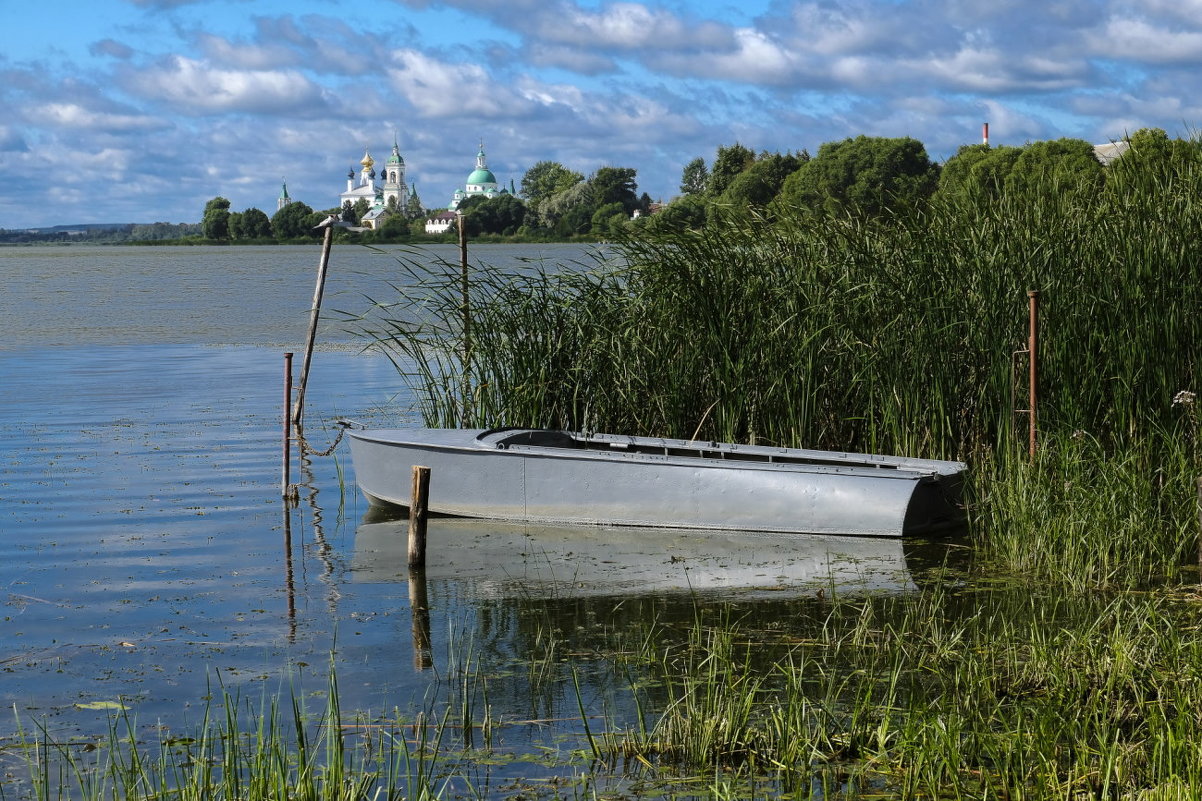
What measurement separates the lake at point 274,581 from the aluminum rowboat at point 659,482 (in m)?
0.15

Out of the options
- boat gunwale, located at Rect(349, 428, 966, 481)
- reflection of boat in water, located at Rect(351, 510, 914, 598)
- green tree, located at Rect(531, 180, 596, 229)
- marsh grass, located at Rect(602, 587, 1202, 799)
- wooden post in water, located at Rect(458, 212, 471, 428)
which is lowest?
reflection of boat in water, located at Rect(351, 510, 914, 598)

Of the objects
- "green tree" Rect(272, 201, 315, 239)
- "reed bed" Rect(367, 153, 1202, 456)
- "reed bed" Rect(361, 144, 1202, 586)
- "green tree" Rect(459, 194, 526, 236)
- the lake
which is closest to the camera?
the lake

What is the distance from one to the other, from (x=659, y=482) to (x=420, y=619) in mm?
2577

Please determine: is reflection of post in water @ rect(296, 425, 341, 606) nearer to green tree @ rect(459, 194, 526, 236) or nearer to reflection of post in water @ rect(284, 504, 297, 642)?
reflection of post in water @ rect(284, 504, 297, 642)

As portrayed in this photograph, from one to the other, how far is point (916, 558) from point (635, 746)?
162 inches

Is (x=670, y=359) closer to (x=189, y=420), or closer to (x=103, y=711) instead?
(x=103, y=711)

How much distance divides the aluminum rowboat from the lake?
15 centimetres

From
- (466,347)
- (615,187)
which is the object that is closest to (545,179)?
(615,187)

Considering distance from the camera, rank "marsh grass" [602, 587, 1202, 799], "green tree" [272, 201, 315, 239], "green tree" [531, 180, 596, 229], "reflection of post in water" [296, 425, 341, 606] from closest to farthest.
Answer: "marsh grass" [602, 587, 1202, 799], "reflection of post in water" [296, 425, 341, 606], "green tree" [531, 180, 596, 229], "green tree" [272, 201, 315, 239]

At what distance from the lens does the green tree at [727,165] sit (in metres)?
86.8

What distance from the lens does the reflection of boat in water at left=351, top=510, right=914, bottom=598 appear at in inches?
305

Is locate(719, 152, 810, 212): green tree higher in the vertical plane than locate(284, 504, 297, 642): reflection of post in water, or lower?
higher

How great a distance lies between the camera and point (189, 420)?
16.4m

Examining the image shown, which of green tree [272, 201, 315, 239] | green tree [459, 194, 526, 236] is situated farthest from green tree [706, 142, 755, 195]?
green tree [272, 201, 315, 239]
